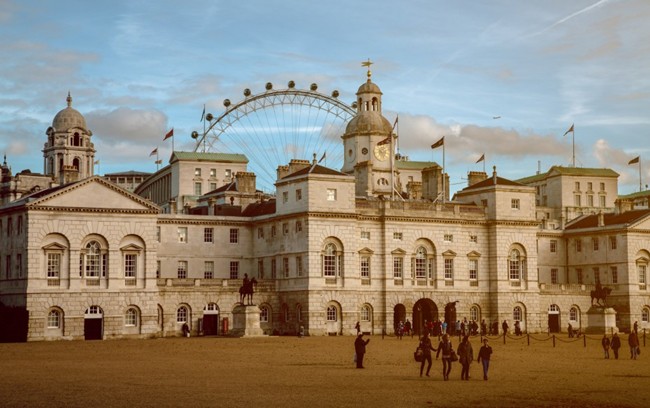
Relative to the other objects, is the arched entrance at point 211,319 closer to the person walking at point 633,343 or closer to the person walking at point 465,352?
the person walking at point 633,343

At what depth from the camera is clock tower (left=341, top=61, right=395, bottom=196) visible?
120125 mm

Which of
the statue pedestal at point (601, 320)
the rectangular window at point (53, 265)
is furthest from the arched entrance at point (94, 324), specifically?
the statue pedestal at point (601, 320)

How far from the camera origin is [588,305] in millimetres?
108938

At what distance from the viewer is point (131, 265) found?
88625 mm

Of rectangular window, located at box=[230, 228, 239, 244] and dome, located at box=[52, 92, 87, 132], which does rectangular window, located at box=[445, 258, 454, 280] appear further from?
dome, located at box=[52, 92, 87, 132]

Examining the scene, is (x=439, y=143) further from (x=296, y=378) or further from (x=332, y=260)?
(x=296, y=378)

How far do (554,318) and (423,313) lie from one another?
13920mm

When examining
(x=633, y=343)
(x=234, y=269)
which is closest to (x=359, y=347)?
(x=633, y=343)

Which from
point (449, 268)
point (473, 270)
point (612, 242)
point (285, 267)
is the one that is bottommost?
point (473, 270)

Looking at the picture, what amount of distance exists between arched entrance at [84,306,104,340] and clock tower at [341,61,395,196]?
3761 centimetres

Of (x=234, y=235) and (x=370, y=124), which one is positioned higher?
(x=370, y=124)

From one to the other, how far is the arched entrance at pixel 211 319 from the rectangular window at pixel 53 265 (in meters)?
12.2

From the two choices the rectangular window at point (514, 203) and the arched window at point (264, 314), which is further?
the rectangular window at point (514, 203)

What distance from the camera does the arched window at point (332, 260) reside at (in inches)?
3718
